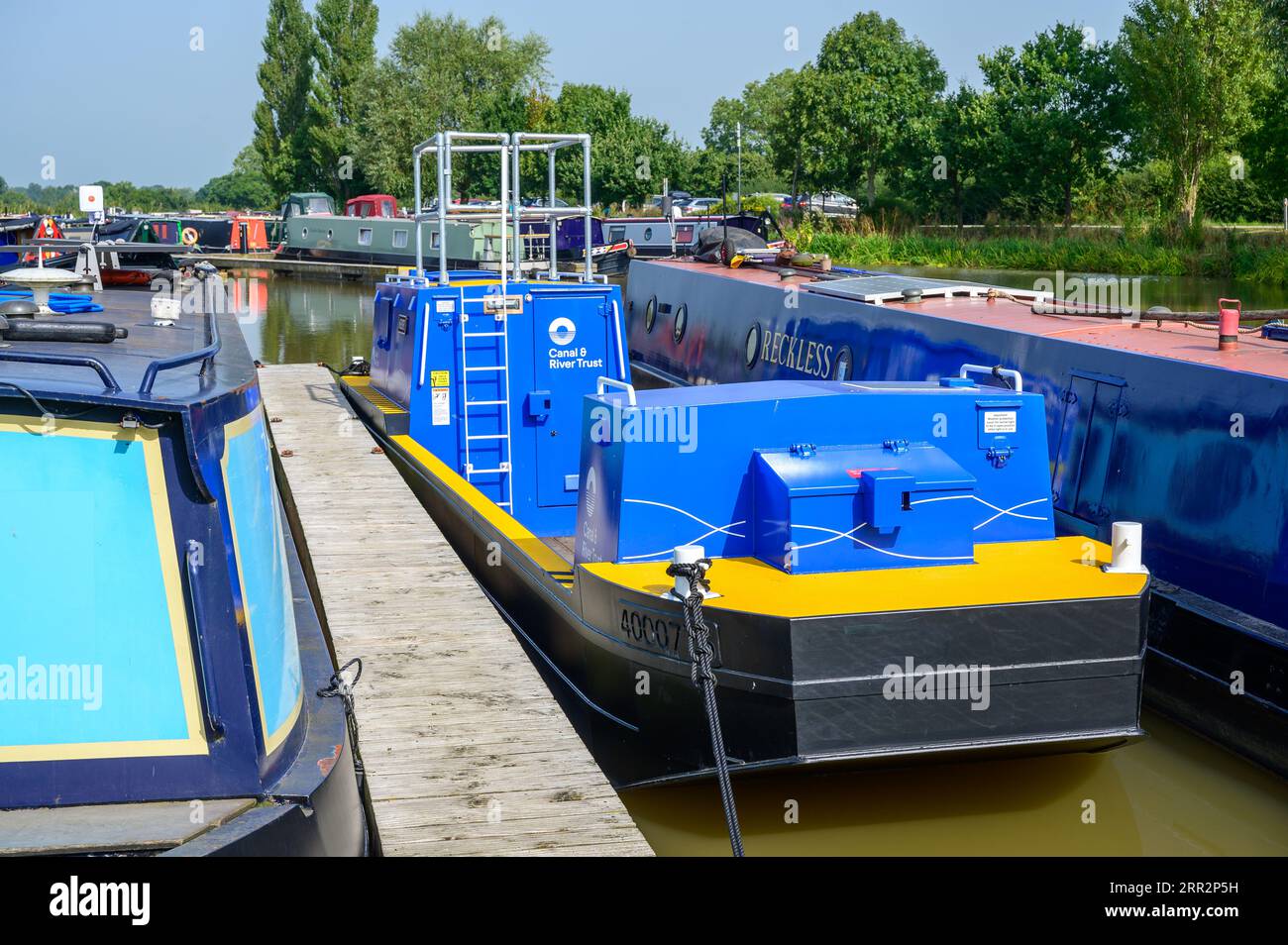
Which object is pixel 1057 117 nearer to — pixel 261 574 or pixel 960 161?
pixel 960 161

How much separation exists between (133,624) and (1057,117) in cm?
4390

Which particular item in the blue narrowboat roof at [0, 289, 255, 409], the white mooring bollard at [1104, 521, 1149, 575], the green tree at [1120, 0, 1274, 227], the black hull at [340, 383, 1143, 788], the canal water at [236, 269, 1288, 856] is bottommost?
the canal water at [236, 269, 1288, 856]

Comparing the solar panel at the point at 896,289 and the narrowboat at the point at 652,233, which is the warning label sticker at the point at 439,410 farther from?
the narrowboat at the point at 652,233

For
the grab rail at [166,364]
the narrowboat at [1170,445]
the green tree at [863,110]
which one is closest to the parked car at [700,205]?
the green tree at [863,110]

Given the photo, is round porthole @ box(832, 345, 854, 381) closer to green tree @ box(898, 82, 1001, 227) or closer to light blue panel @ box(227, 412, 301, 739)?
light blue panel @ box(227, 412, 301, 739)

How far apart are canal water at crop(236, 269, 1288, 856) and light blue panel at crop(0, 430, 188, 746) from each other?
3602mm

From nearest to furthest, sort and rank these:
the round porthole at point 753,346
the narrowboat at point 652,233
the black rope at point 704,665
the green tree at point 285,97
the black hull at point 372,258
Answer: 1. the black rope at point 704,665
2. the round porthole at point 753,346
3. the narrowboat at point 652,233
4. the black hull at point 372,258
5. the green tree at point 285,97

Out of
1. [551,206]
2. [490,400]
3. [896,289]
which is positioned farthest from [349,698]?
[896,289]

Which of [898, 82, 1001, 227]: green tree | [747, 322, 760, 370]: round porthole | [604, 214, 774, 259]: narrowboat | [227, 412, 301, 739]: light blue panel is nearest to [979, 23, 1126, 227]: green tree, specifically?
[898, 82, 1001, 227]: green tree

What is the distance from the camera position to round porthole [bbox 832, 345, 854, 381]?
12.5 m

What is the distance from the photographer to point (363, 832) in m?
5.02

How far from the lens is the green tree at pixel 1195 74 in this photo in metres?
36.3

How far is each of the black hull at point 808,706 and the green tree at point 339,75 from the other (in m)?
64.1
